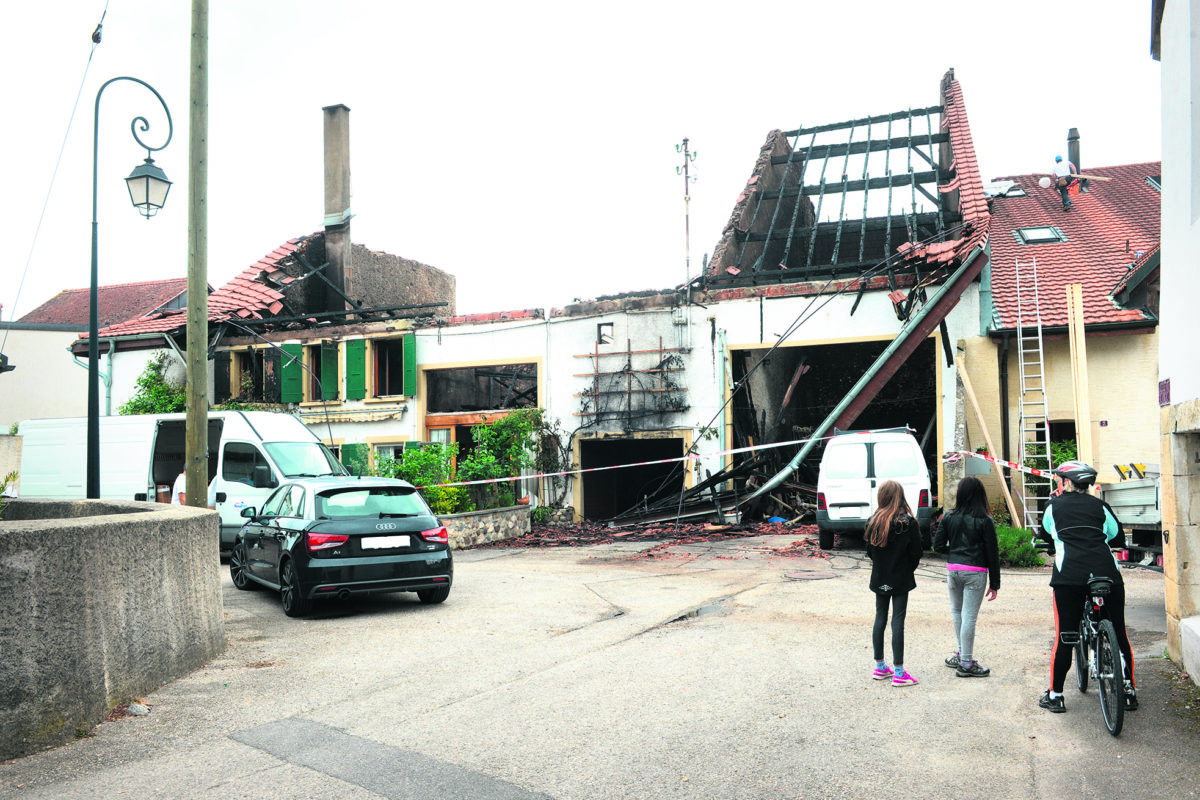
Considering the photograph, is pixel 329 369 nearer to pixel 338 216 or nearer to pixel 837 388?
pixel 338 216

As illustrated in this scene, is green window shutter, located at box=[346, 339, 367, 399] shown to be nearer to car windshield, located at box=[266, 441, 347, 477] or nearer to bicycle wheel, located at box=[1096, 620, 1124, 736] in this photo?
car windshield, located at box=[266, 441, 347, 477]

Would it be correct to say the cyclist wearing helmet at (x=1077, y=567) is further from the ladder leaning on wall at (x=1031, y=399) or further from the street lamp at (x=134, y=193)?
the ladder leaning on wall at (x=1031, y=399)

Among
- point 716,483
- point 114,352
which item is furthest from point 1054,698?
point 114,352

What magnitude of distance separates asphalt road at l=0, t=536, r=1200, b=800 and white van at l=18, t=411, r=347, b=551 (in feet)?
21.8

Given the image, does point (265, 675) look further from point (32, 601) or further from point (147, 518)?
point (32, 601)

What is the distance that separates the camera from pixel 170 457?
679 inches

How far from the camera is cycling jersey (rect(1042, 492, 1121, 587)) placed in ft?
19.0

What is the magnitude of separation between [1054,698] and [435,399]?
66.6 ft

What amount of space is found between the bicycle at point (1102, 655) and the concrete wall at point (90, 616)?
6043 mm

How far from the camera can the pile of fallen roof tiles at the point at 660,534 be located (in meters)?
17.9

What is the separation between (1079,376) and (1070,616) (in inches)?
384

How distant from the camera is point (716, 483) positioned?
20.0 meters

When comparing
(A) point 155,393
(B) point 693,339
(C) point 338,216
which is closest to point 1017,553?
(B) point 693,339

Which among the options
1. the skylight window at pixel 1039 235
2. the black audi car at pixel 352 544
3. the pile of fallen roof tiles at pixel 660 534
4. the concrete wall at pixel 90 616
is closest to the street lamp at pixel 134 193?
the black audi car at pixel 352 544
